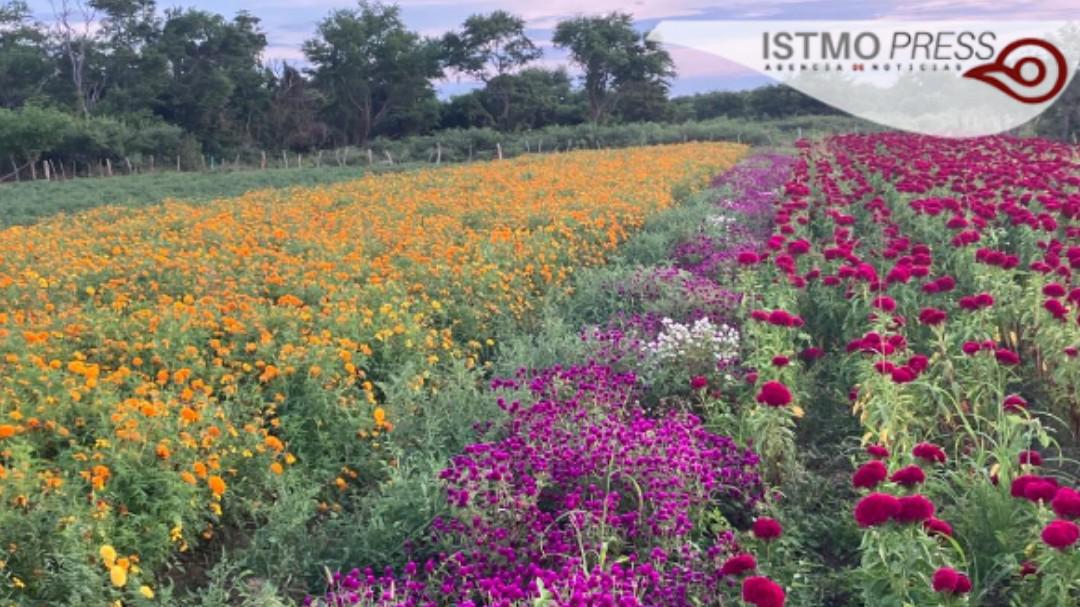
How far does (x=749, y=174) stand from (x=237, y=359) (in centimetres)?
1394

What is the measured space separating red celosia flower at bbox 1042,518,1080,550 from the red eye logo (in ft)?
67.3

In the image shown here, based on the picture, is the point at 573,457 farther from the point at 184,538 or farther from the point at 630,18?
the point at 630,18

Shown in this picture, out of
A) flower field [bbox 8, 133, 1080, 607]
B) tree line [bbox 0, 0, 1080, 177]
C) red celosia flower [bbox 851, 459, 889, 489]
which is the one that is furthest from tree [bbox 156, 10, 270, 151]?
red celosia flower [bbox 851, 459, 889, 489]

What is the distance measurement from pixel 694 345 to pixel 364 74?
57.9 meters

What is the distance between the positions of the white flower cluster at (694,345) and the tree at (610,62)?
63.6 metres

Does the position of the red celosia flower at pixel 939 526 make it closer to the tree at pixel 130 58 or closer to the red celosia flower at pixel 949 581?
the red celosia flower at pixel 949 581

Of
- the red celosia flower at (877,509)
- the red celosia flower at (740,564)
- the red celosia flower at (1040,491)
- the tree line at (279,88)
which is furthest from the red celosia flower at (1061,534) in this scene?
the tree line at (279,88)

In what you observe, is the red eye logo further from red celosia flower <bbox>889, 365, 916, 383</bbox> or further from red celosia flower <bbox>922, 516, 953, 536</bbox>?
red celosia flower <bbox>922, 516, 953, 536</bbox>

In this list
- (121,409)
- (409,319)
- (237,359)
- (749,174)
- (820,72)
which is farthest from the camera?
(820,72)

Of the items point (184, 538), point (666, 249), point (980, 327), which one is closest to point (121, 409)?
point (184, 538)

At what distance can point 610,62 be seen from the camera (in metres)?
67.6

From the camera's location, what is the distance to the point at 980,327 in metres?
5.26

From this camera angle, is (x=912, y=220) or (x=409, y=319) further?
(x=912, y=220)

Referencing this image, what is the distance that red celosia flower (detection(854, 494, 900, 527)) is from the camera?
2.62 meters
